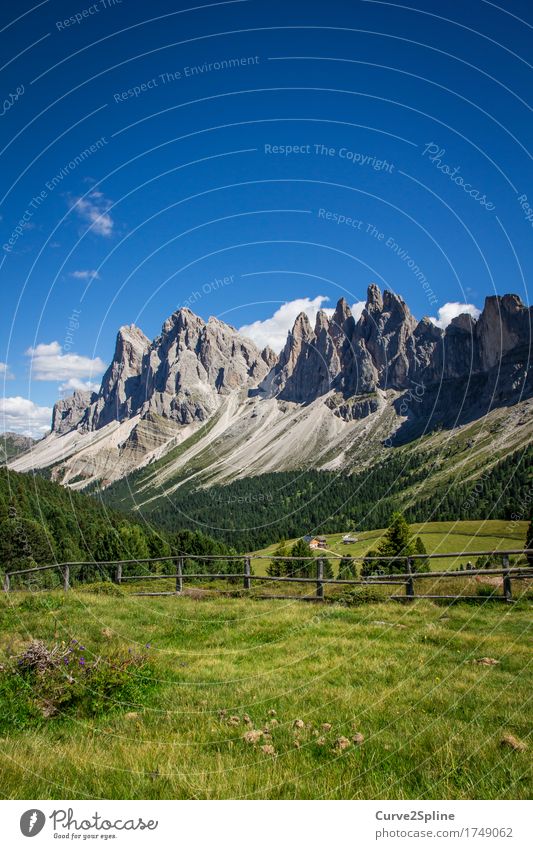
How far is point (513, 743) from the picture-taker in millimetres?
5578

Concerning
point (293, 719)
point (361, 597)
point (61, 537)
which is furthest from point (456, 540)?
point (293, 719)

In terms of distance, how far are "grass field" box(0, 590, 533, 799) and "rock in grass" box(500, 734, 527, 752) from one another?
76 mm

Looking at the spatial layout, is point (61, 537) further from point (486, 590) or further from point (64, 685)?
point (64, 685)

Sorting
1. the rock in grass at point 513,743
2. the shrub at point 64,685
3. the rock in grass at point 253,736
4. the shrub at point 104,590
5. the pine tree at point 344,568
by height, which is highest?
the rock in grass at point 513,743

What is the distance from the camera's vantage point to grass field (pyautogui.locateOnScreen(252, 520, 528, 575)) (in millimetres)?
123062

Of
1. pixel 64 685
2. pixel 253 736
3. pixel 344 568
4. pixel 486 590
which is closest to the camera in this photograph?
pixel 253 736

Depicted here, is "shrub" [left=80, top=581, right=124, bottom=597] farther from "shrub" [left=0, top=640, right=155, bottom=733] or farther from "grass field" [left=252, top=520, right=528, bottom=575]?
"grass field" [left=252, top=520, right=528, bottom=575]

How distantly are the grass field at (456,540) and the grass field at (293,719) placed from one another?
108 m

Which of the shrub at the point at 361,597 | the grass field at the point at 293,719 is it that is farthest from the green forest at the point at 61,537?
the grass field at the point at 293,719

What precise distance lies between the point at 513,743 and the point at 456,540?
5740 inches

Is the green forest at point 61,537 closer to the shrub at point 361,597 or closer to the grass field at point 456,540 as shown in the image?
the grass field at point 456,540

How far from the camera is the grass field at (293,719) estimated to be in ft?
16.0

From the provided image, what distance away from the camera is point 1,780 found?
4922 millimetres

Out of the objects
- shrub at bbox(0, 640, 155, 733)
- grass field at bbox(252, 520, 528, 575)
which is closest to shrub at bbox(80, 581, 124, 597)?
shrub at bbox(0, 640, 155, 733)
